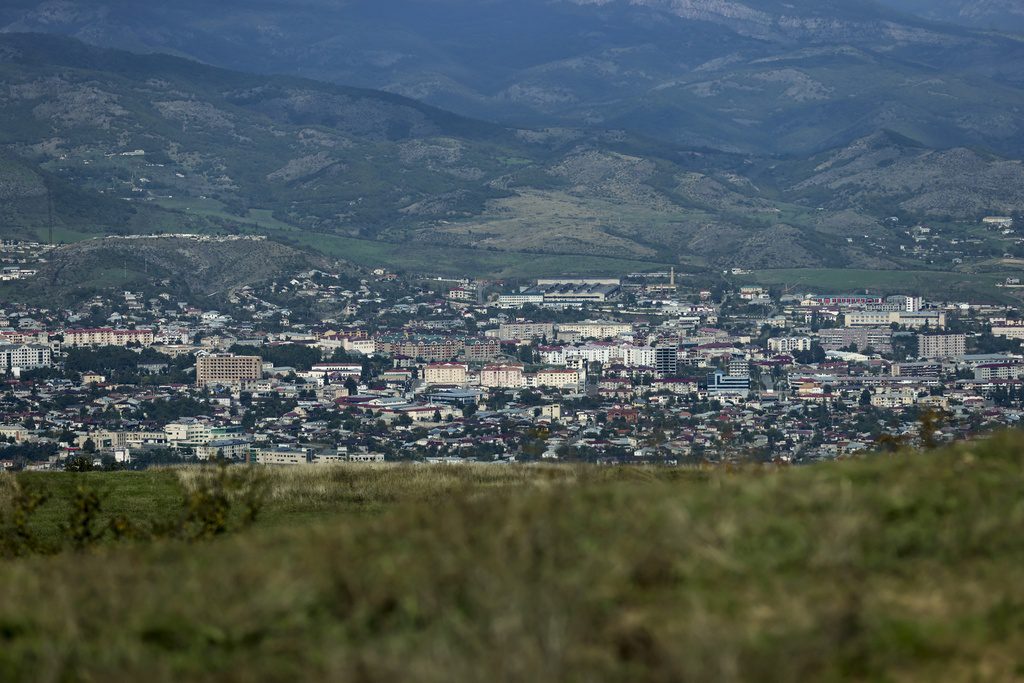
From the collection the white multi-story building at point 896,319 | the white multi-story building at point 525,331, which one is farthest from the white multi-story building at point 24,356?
the white multi-story building at point 896,319

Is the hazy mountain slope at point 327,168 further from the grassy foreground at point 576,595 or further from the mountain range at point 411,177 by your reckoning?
the grassy foreground at point 576,595

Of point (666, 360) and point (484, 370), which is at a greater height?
point (666, 360)

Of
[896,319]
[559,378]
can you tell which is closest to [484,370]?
[559,378]

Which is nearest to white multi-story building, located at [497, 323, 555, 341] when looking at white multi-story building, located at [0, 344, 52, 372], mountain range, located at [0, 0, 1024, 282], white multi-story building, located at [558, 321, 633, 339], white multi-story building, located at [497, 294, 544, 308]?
white multi-story building, located at [558, 321, 633, 339]

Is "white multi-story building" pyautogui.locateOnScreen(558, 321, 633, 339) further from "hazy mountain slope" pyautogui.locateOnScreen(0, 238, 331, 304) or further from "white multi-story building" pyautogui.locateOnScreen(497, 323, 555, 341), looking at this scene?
"hazy mountain slope" pyautogui.locateOnScreen(0, 238, 331, 304)

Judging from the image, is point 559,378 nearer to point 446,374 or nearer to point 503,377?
point 503,377

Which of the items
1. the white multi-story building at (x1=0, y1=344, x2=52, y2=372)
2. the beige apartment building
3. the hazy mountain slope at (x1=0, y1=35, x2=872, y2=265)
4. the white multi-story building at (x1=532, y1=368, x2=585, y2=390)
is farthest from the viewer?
the hazy mountain slope at (x1=0, y1=35, x2=872, y2=265)

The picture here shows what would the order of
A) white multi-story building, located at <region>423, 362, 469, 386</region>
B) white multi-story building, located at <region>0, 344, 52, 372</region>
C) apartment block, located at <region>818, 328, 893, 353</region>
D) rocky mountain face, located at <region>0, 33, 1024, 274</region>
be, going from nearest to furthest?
white multi-story building, located at <region>423, 362, 469, 386</region> < white multi-story building, located at <region>0, 344, 52, 372</region> < apartment block, located at <region>818, 328, 893, 353</region> < rocky mountain face, located at <region>0, 33, 1024, 274</region>
